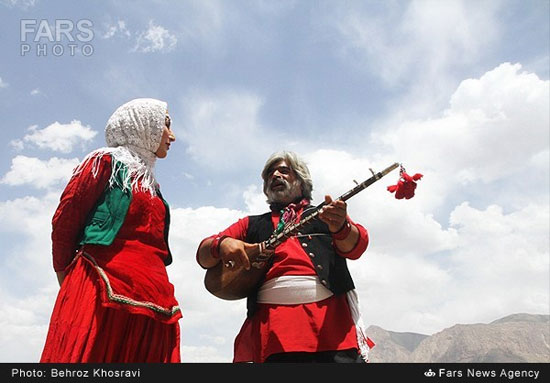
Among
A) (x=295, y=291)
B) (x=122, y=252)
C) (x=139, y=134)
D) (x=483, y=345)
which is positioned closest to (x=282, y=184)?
(x=295, y=291)

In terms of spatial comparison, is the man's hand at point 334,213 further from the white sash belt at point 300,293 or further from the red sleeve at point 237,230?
the red sleeve at point 237,230

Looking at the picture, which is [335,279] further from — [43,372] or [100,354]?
[43,372]

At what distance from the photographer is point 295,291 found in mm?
3264

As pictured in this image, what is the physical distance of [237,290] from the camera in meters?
3.41

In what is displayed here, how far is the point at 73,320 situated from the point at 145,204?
0.76m

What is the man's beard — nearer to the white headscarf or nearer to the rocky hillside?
the white headscarf

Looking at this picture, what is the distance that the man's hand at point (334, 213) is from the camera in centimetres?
316

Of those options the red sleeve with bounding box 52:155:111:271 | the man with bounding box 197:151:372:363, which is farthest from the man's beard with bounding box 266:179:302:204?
the red sleeve with bounding box 52:155:111:271

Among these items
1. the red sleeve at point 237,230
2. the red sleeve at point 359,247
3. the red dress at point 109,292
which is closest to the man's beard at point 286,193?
the red sleeve at point 237,230

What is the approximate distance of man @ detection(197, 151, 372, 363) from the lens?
309 centimetres

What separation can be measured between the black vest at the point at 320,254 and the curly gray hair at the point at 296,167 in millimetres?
409

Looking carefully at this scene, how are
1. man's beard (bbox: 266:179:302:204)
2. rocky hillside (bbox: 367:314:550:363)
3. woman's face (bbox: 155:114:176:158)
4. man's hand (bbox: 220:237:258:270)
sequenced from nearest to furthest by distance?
woman's face (bbox: 155:114:176:158) < man's hand (bbox: 220:237:258:270) < man's beard (bbox: 266:179:302:204) < rocky hillside (bbox: 367:314:550:363)

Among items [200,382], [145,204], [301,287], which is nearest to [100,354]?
[200,382]

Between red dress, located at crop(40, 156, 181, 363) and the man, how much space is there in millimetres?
726
